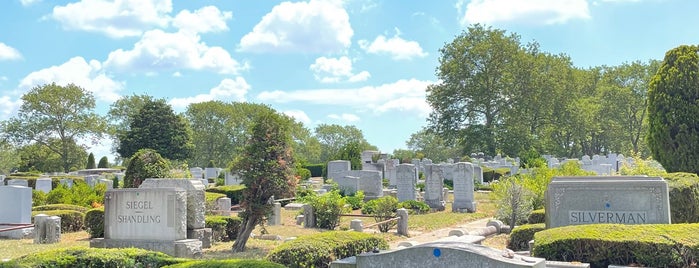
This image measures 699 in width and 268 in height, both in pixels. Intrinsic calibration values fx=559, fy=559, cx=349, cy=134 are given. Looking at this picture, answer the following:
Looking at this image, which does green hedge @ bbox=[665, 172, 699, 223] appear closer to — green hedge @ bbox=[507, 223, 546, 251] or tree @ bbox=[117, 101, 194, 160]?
green hedge @ bbox=[507, 223, 546, 251]

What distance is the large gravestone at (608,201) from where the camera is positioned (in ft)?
31.5

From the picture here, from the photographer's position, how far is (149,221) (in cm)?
1223

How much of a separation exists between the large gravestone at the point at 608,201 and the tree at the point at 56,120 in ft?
188

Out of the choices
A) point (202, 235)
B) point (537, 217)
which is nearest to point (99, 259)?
point (202, 235)

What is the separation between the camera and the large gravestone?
9602 millimetres

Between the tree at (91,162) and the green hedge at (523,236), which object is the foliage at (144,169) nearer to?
the green hedge at (523,236)

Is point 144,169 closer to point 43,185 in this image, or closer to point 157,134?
point 43,185

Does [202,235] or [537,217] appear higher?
[537,217]

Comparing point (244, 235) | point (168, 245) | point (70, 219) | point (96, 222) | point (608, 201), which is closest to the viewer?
point (608, 201)

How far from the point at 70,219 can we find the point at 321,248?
39.2ft

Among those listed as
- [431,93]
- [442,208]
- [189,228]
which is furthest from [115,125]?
[189,228]

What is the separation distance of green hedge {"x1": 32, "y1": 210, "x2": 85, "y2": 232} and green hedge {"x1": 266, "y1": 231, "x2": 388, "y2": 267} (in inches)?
443

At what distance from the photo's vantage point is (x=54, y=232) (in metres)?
14.1

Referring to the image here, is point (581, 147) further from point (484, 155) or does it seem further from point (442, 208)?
point (442, 208)
